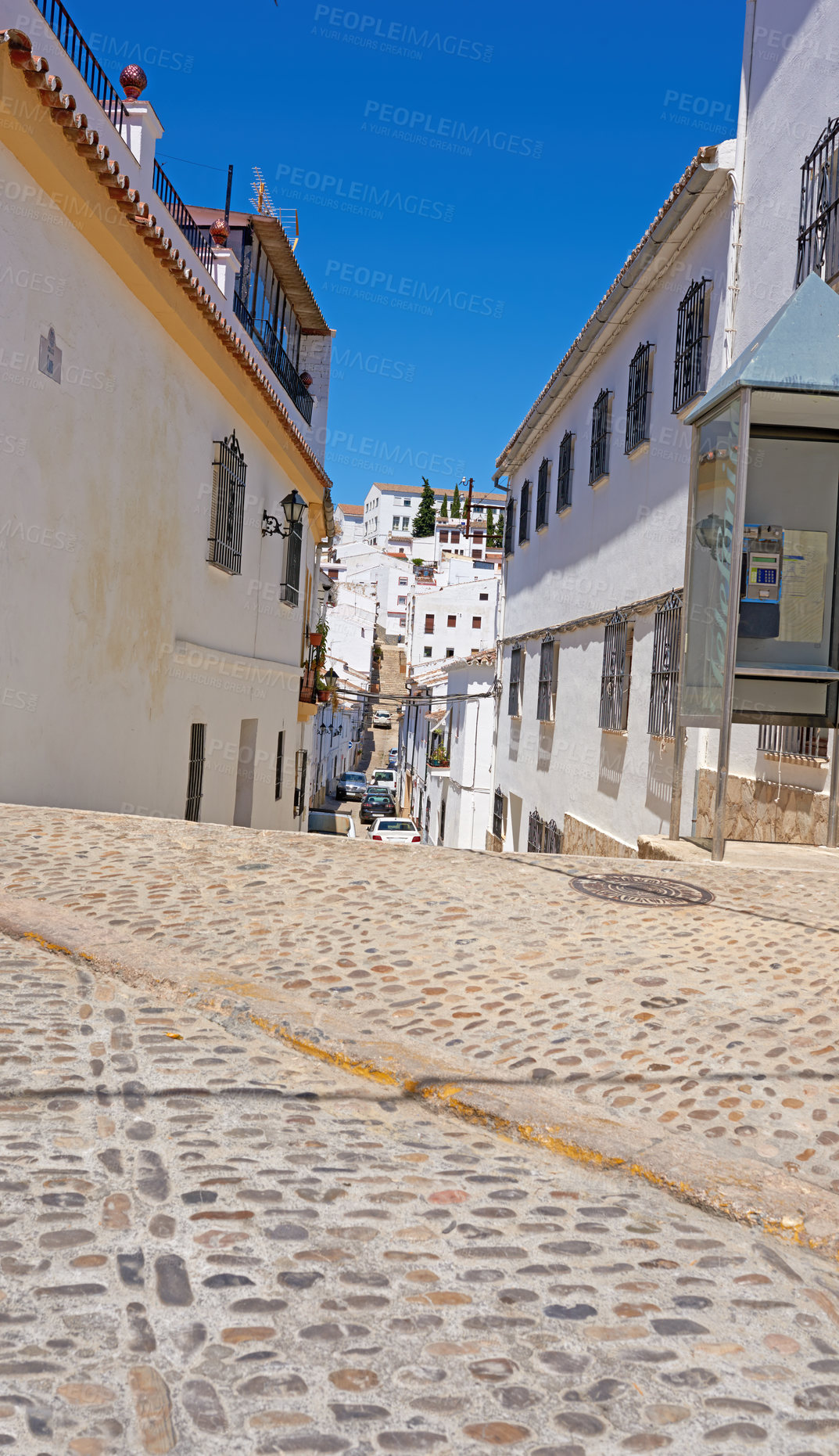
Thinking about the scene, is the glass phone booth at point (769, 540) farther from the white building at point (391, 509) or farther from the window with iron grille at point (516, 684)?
the white building at point (391, 509)

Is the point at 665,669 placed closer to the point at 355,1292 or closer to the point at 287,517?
the point at 287,517

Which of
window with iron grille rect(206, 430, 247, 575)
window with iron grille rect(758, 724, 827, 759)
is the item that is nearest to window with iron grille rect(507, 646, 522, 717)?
window with iron grille rect(206, 430, 247, 575)

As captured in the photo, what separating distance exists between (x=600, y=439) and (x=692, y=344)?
3.24m

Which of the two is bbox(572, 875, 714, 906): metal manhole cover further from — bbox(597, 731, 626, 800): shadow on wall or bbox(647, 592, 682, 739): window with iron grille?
bbox(597, 731, 626, 800): shadow on wall

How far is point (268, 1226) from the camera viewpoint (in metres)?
2.43

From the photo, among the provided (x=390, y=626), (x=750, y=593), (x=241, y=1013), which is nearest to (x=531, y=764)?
(x=750, y=593)

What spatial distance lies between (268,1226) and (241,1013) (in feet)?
4.61

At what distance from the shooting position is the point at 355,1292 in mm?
2223

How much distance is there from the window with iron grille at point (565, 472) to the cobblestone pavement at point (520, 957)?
29.9ft

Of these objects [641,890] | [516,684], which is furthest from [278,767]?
[641,890]

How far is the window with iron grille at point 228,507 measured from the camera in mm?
10961

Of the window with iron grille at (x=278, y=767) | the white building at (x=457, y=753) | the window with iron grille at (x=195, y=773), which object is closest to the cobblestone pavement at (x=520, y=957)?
the window with iron grille at (x=195, y=773)

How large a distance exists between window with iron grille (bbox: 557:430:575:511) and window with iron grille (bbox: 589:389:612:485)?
1316 mm

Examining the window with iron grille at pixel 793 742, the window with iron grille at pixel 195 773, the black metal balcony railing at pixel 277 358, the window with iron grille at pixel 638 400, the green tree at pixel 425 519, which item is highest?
the green tree at pixel 425 519
